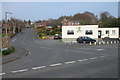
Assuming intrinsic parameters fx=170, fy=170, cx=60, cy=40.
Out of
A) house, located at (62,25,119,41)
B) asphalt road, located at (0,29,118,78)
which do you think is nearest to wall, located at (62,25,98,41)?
house, located at (62,25,119,41)

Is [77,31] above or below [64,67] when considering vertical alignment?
above

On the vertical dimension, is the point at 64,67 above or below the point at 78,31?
below

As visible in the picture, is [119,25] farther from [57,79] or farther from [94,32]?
[57,79]

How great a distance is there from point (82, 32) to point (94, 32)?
297 centimetres

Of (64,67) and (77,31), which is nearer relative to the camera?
(64,67)

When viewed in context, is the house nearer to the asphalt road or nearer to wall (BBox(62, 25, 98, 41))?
→ wall (BBox(62, 25, 98, 41))

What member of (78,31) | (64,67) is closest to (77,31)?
(78,31)

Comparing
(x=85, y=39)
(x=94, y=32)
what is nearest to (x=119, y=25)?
(x=94, y=32)

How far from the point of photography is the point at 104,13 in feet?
288

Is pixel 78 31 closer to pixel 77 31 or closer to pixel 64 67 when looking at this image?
pixel 77 31

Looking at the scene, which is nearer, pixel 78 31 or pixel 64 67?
pixel 64 67

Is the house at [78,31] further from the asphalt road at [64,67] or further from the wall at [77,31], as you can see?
the asphalt road at [64,67]

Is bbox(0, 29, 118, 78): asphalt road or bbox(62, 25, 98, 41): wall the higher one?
bbox(62, 25, 98, 41): wall

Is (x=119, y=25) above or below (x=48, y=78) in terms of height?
above
